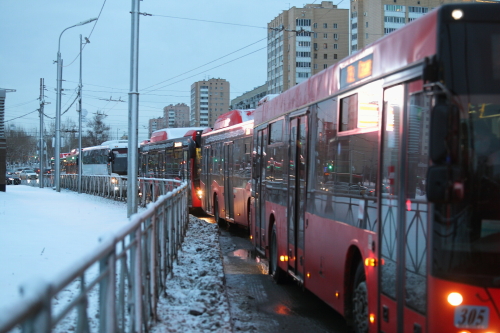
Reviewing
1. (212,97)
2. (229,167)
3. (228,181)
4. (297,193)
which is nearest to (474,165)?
(297,193)

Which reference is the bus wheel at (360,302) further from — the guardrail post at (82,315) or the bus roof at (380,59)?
the guardrail post at (82,315)

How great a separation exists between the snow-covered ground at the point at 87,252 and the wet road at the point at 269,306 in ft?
0.96

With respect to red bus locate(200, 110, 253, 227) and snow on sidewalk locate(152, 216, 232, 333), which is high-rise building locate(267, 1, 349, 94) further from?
snow on sidewalk locate(152, 216, 232, 333)

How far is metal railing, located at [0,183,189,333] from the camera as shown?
7.40 ft

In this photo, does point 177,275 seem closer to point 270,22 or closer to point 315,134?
point 315,134

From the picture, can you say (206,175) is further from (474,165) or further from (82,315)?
(82,315)

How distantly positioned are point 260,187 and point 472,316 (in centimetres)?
729

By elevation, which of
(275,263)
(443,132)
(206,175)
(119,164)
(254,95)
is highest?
(254,95)

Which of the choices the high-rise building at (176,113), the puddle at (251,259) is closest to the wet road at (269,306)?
the puddle at (251,259)

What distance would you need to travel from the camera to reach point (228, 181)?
1762 cm

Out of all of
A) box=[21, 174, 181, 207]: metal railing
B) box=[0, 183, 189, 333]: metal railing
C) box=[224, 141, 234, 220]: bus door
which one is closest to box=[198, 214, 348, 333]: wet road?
box=[0, 183, 189, 333]: metal railing

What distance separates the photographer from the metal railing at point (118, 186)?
65.0 feet

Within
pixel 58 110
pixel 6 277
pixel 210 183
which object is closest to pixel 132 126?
pixel 210 183

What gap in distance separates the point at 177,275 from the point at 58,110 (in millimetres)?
32532
